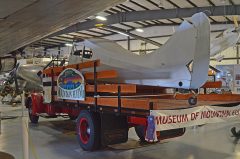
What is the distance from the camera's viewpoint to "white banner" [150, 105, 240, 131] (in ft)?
12.6

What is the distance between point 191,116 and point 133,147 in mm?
1907

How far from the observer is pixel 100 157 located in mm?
5023

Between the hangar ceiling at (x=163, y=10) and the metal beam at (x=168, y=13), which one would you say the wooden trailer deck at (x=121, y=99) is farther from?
the metal beam at (x=168, y=13)

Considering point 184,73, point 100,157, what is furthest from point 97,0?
point 100,157

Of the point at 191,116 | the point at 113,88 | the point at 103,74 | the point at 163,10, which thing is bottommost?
the point at 191,116

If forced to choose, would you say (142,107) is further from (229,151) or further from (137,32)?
(137,32)

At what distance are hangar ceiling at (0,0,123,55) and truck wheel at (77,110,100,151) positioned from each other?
2.62 meters

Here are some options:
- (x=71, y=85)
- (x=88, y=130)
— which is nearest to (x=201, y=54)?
(x=88, y=130)

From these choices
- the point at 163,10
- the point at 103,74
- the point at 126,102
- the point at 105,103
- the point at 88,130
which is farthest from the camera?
the point at 163,10

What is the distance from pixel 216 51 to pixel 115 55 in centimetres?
829

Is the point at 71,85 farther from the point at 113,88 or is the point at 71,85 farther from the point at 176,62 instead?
the point at 176,62

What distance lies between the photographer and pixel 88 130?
219 inches

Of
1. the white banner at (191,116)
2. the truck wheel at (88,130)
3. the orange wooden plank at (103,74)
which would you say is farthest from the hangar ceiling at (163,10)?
the white banner at (191,116)

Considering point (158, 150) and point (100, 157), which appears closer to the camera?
point (100, 157)
